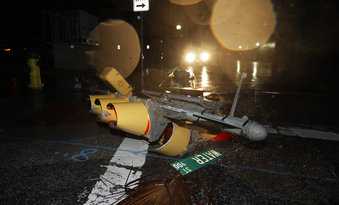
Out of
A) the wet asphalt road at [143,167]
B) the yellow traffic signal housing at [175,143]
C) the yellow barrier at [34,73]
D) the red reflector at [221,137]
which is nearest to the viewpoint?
the wet asphalt road at [143,167]

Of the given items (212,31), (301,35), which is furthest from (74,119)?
(212,31)

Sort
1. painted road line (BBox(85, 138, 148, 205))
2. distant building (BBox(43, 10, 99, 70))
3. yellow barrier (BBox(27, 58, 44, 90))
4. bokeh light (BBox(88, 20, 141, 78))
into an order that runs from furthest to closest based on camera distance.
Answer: distant building (BBox(43, 10, 99, 70)), bokeh light (BBox(88, 20, 141, 78)), yellow barrier (BBox(27, 58, 44, 90)), painted road line (BBox(85, 138, 148, 205))

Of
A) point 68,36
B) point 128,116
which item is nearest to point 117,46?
point 68,36

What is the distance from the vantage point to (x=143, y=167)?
3641 millimetres

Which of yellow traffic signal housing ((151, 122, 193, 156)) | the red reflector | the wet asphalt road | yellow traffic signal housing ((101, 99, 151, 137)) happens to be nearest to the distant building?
the wet asphalt road

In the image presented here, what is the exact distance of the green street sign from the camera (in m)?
3.49

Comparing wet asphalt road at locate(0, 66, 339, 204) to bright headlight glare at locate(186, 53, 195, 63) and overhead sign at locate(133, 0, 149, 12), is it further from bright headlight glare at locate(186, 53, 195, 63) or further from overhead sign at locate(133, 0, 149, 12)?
bright headlight glare at locate(186, 53, 195, 63)

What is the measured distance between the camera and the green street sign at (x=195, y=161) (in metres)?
3.49

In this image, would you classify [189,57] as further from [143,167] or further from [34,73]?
[143,167]

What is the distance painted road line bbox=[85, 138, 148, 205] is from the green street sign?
2.31 ft

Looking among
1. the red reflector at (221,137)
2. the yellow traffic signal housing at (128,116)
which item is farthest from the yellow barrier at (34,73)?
the red reflector at (221,137)

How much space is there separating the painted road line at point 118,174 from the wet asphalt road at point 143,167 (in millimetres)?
112

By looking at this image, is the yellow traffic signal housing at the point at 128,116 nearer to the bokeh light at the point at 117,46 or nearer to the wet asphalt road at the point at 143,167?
the wet asphalt road at the point at 143,167

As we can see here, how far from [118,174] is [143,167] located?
46cm
